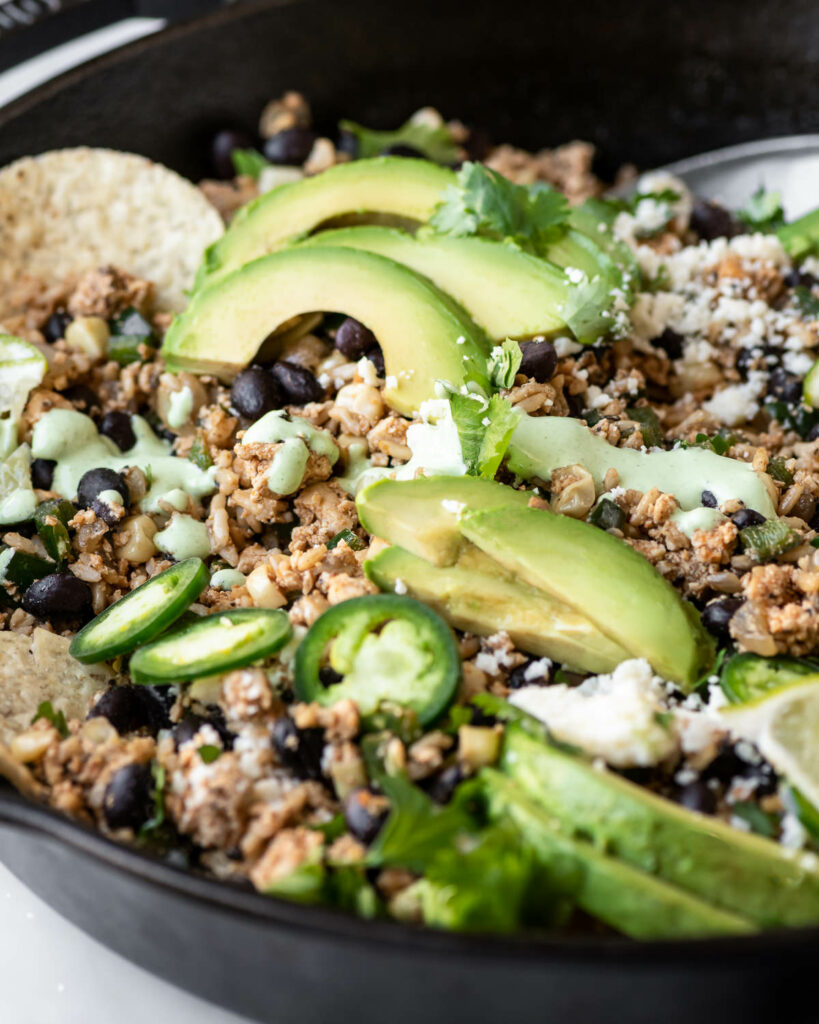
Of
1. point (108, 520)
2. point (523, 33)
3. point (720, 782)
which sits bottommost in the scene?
point (720, 782)


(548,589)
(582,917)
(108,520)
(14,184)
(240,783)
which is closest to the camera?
(582,917)

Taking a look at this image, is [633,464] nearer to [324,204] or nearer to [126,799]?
[324,204]

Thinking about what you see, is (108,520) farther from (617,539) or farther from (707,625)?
(707,625)

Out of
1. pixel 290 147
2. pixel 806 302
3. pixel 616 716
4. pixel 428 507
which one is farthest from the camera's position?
pixel 290 147

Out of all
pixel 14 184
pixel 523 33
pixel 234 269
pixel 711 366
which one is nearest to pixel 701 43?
pixel 523 33

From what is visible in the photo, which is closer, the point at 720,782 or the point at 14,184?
the point at 720,782

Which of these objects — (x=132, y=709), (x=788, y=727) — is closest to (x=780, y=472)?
(x=788, y=727)
